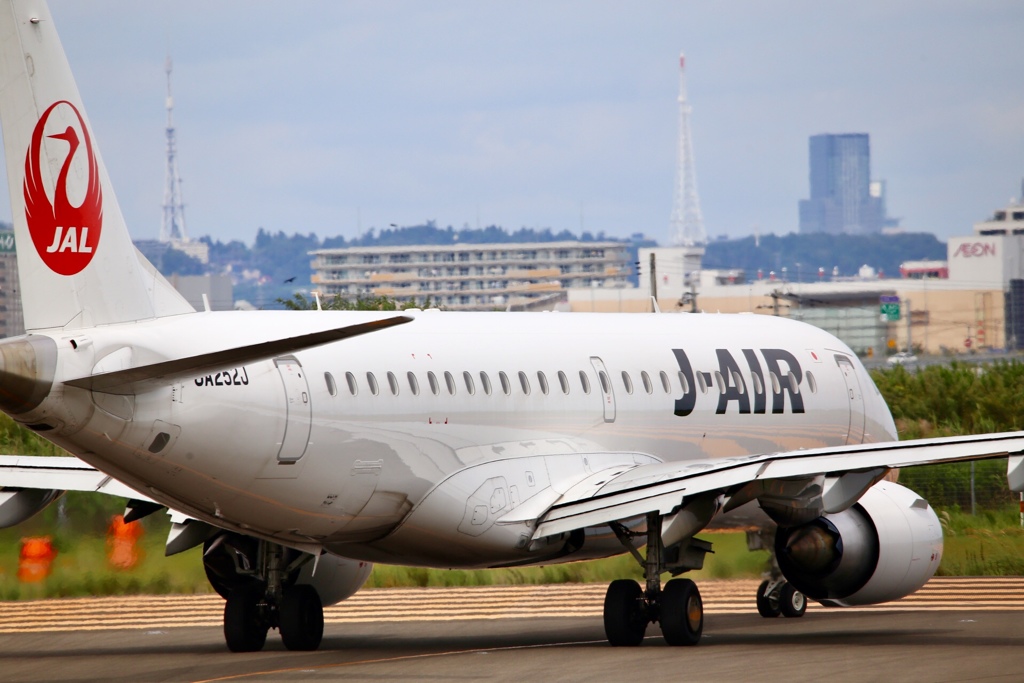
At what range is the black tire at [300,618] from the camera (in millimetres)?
20078

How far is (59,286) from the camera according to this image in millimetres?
15516

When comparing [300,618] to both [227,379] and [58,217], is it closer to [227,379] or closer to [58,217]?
[227,379]

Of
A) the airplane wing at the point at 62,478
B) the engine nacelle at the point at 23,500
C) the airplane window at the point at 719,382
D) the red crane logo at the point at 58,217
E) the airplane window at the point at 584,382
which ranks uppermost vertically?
the red crane logo at the point at 58,217

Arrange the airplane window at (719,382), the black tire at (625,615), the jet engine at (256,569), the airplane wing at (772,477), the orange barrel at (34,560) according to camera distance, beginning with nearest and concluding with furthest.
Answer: the airplane wing at (772,477) → the black tire at (625,615) → the jet engine at (256,569) → the airplane window at (719,382) → the orange barrel at (34,560)

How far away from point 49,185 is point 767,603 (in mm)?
12762

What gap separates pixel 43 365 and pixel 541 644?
804 centimetres

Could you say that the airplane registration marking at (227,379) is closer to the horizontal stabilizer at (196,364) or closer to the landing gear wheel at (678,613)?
the horizontal stabilizer at (196,364)

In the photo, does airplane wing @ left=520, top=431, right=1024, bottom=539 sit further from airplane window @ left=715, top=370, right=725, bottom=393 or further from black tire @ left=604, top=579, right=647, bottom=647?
airplane window @ left=715, top=370, right=725, bottom=393

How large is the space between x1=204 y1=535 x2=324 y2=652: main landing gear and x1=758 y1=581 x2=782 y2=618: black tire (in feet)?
23.0

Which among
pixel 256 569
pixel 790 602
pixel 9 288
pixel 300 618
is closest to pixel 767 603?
pixel 790 602

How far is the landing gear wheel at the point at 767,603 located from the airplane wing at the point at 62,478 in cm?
904

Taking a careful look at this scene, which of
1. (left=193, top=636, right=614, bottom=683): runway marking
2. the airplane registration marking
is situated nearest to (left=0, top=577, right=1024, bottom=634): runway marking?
(left=193, top=636, right=614, bottom=683): runway marking

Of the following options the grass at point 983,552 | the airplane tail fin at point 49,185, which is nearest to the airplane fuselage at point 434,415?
the airplane tail fin at point 49,185

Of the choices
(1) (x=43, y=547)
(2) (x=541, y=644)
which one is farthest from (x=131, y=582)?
(2) (x=541, y=644)
